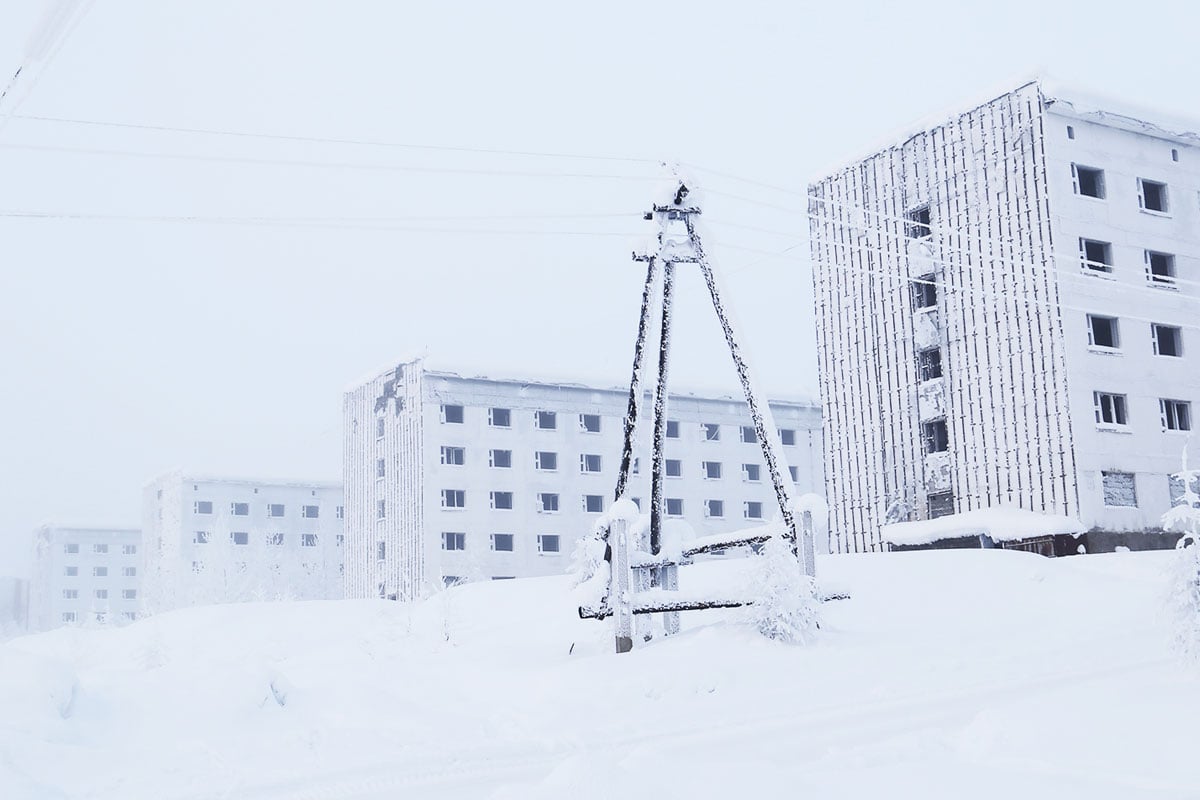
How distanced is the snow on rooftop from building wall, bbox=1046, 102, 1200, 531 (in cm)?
67

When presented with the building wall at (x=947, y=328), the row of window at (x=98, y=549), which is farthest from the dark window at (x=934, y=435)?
the row of window at (x=98, y=549)

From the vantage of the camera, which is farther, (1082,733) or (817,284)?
(817,284)

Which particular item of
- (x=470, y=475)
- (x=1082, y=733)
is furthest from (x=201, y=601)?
(x=1082, y=733)

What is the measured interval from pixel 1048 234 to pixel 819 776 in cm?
2516

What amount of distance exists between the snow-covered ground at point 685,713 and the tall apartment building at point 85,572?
82.8 metres

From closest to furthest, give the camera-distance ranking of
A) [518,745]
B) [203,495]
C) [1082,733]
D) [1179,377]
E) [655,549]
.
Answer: [1082,733], [518,745], [655,549], [1179,377], [203,495]

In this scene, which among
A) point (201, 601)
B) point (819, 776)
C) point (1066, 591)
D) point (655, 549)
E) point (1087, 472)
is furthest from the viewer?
point (201, 601)

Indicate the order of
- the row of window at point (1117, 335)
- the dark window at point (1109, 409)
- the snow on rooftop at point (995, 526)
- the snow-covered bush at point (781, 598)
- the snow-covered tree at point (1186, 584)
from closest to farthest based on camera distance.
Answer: the snow-covered tree at point (1186, 584) < the snow-covered bush at point (781, 598) < the snow on rooftop at point (995, 526) < the dark window at point (1109, 409) < the row of window at point (1117, 335)

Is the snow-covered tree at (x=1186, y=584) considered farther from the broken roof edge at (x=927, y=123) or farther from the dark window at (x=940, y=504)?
the broken roof edge at (x=927, y=123)

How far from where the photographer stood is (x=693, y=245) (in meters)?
19.5

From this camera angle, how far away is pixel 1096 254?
32844 mm

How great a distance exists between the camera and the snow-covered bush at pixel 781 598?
54.1 ft

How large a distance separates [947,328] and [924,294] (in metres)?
1.53

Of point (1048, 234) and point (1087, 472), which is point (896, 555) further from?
point (1048, 234)
